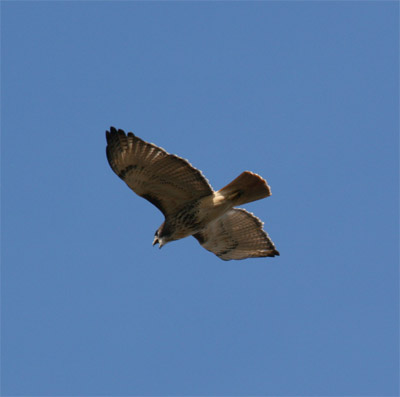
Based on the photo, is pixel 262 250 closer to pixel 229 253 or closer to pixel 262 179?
pixel 229 253

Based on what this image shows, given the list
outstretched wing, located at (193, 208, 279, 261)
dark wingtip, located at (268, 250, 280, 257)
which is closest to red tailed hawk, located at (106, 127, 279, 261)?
outstretched wing, located at (193, 208, 279, 261)

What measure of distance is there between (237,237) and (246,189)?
1899 mm

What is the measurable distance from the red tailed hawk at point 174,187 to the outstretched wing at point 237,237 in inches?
12.3

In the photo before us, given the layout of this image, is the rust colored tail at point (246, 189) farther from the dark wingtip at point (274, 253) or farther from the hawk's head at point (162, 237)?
the dark wingtip at point (274, 253)

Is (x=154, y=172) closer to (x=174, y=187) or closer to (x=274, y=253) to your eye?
(x=174, y=187)

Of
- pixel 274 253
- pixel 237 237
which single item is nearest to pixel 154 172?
pixel 237 237

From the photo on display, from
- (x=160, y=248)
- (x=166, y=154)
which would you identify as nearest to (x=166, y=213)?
(x=160, y=248)

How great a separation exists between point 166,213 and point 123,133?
5.67ft

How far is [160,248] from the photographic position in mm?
11820

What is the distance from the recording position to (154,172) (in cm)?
1119

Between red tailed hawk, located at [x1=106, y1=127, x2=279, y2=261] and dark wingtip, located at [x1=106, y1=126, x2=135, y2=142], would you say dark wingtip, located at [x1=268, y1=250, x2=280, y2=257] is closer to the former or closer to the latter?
red tailed hawk, located at [x1=106, y1=127, x2=279, y2=261]

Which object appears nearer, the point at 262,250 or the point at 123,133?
the point at 123,133

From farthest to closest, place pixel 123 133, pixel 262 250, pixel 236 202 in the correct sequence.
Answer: pixel 262 250, pixel 236 202, pixel 123 133

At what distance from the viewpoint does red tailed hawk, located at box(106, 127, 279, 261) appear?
1087 cm
